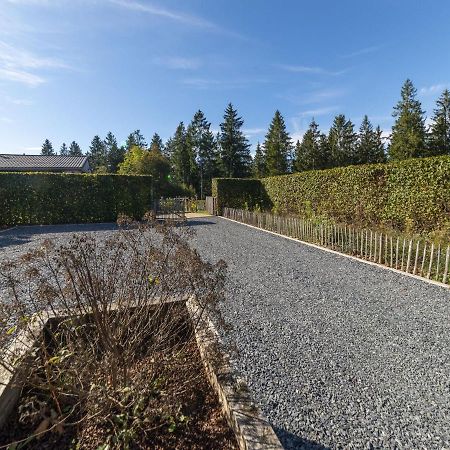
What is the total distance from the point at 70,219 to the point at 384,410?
1479cm

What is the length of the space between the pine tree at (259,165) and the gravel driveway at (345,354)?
43.0 metres

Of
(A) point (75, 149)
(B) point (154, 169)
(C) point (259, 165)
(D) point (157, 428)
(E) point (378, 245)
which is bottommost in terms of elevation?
(D) point (157, 428)

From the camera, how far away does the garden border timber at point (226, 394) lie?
4.71ft

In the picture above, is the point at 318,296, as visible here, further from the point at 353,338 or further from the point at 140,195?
the point at 140,195

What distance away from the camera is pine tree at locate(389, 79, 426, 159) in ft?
109

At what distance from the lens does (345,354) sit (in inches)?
118

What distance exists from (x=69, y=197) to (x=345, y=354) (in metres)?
14.2

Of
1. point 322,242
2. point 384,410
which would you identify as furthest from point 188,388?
point 322,242

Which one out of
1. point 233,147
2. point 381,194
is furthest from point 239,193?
point 233,147

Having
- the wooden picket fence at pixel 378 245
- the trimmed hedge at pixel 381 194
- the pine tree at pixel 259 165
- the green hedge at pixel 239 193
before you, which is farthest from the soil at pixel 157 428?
the pine tree at pixel 259 165

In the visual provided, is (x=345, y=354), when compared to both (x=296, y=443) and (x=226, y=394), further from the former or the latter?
(x=226, y=394)

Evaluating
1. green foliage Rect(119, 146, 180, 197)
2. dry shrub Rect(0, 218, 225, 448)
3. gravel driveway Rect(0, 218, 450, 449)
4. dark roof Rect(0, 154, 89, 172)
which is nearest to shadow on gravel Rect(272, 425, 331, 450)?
gravel driveway Rect(0, 218, 450, 449)

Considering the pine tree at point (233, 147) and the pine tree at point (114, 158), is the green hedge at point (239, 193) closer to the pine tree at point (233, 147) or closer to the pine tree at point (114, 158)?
the pine tree at point (233, 147)

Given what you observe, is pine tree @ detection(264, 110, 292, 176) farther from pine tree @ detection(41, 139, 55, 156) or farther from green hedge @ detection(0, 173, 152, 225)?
pine tree @ detection(41, 139, 55, 156)
